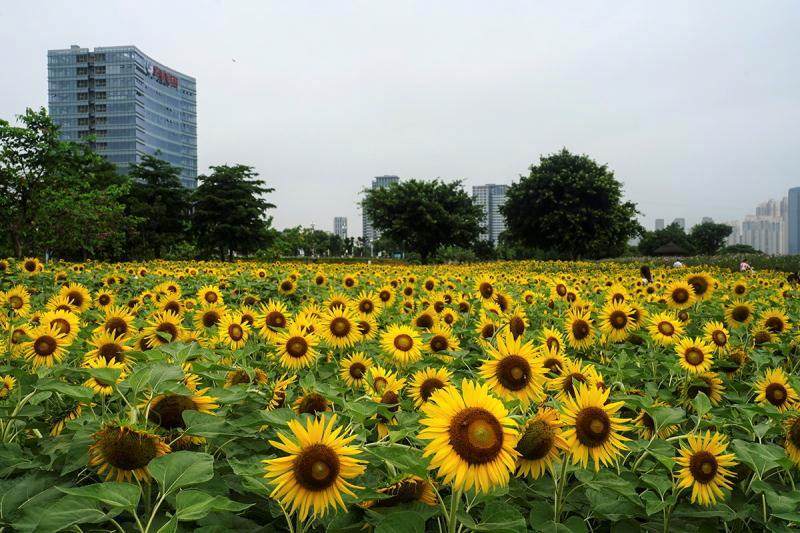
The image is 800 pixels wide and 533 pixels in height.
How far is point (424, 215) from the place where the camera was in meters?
33.4

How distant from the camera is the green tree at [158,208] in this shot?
40812mm

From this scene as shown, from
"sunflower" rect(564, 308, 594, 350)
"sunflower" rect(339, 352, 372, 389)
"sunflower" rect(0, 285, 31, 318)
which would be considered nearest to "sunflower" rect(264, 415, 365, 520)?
"sunflower" rect(339, 352, 372, 389)

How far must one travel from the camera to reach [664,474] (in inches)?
53.7

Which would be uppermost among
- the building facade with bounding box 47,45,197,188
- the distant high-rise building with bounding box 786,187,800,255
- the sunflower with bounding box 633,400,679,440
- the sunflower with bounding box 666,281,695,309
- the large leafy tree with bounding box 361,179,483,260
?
the building facade with bounding box 47,45,197,188

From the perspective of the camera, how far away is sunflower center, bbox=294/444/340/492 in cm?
97

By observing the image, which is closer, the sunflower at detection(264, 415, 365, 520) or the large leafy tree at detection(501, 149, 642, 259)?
the sunflower at detection(264, 415, 365, 520)

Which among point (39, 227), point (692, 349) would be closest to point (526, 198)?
point (39, 227)

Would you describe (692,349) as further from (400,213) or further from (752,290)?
(400,213)

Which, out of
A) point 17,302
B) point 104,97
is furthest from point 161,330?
point 104,97

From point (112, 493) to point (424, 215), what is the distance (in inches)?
1290

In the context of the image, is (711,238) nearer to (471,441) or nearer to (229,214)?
(229,214)

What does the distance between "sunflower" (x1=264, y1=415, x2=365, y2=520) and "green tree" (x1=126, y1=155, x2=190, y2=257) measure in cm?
4111

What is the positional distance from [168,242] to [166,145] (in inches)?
3828

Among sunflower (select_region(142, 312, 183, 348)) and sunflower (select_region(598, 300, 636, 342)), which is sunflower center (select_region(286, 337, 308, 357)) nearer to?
sunflower (select_region(142, 312, 183, 348))
